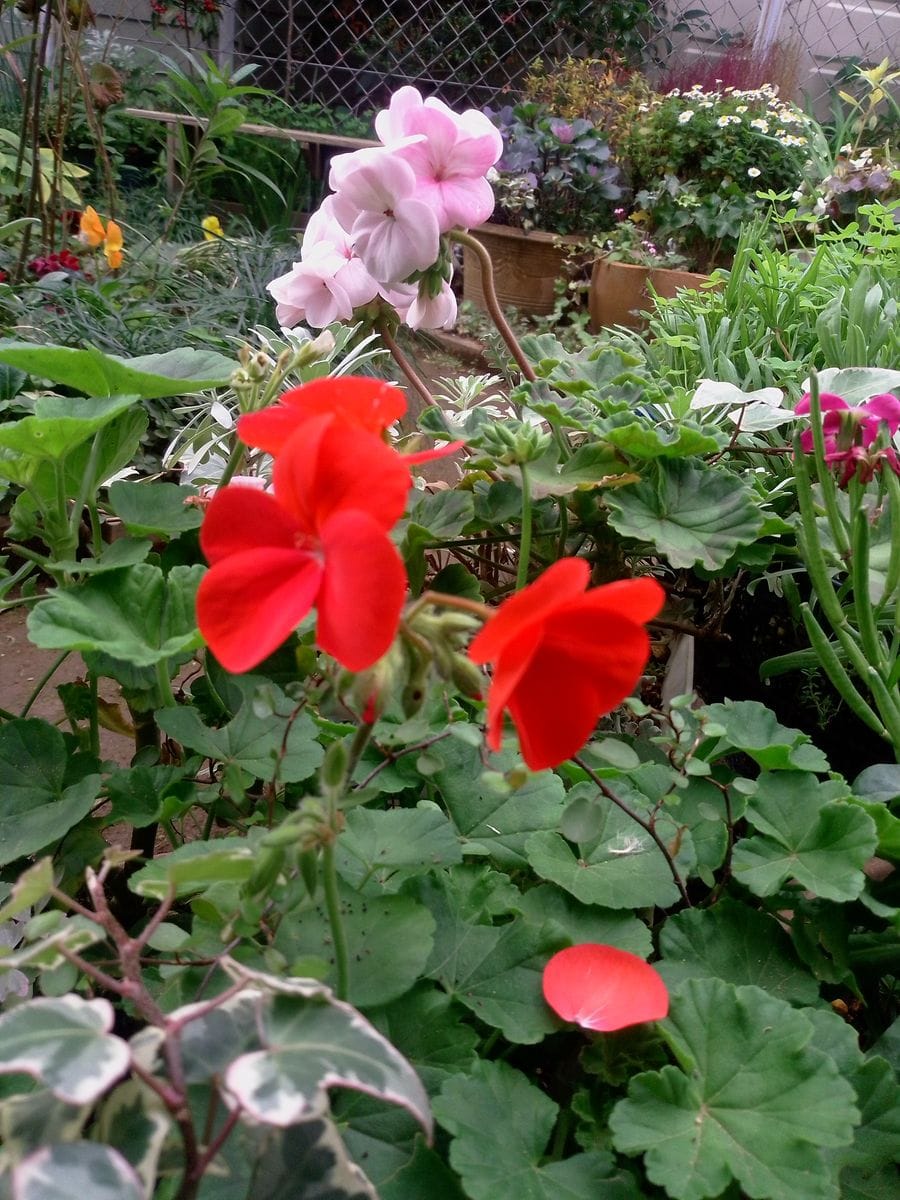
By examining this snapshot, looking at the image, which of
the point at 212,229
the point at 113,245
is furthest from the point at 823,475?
the point at 212,229

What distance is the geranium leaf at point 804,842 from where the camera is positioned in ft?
1.80

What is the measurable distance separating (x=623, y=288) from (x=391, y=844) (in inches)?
114

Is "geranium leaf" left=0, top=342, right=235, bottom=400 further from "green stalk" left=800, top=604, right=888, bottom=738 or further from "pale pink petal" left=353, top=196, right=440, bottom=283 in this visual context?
"green stalk" left=800, top=604, right=888, bottom=738

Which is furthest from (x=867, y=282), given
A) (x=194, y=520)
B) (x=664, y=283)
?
(x=664, y=283)

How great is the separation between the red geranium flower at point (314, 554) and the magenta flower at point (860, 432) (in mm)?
458

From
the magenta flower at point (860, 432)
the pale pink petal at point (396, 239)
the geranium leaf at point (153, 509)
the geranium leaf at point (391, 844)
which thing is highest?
the pale pink petal at point (396, 239)

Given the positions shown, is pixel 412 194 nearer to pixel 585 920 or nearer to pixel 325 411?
pixel 325 411

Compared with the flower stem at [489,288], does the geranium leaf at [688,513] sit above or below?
below

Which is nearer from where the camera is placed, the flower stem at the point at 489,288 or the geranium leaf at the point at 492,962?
the geranium leaf at the point at 492,962

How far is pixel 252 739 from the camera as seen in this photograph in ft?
1.95

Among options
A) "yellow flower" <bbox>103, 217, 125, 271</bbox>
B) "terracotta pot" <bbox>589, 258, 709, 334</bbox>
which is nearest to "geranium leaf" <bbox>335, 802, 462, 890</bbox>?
"yellow flower" <bbox>103, 217, 125, 271</bbox>

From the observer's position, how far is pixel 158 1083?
0.29 m

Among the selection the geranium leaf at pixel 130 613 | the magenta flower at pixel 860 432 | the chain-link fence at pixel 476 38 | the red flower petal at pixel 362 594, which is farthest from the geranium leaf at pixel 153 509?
the chain-link fence at pixel 476 38

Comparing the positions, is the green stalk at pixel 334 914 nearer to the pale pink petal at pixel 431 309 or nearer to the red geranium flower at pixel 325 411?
the red geranium flower at pixel 325 411
